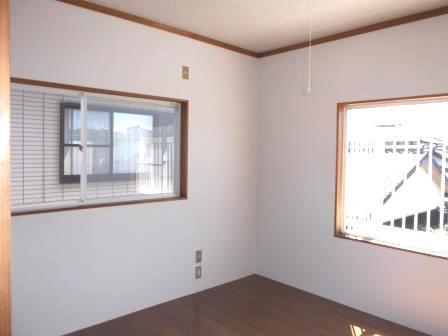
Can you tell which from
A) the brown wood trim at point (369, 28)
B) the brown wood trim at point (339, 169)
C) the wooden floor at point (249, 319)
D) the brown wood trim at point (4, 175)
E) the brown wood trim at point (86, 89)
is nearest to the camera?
the brown wood trim at point (4, 175)

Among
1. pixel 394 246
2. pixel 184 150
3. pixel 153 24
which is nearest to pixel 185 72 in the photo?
pixel 153 24

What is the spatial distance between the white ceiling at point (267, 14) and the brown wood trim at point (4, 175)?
216 cm

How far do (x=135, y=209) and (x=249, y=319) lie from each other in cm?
138

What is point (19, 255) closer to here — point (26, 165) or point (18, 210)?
point (18, 210)

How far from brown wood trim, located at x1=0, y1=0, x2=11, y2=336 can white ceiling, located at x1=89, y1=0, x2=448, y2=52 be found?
2.16 m

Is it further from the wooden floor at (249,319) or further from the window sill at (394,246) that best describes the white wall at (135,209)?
the window sill at (394,246)

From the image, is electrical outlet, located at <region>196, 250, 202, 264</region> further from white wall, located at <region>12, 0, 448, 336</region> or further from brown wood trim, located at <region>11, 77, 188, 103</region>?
brown wood trim, located at <region>11, 77, 188, 103</region>

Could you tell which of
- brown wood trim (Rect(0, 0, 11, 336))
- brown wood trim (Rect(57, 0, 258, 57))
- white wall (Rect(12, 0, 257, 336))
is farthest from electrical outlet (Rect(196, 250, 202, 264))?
brown wood trim (Rect(0, 0, 11, 336))

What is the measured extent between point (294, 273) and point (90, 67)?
2795mm

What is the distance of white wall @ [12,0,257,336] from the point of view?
8.21 ft

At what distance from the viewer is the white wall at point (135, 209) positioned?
2.50 meters

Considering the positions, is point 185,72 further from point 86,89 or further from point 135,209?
point 135,209

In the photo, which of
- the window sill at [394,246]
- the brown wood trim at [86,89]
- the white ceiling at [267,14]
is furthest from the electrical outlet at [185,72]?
the window sill at [394,246]

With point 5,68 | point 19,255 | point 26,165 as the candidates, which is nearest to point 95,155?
point 26,165
